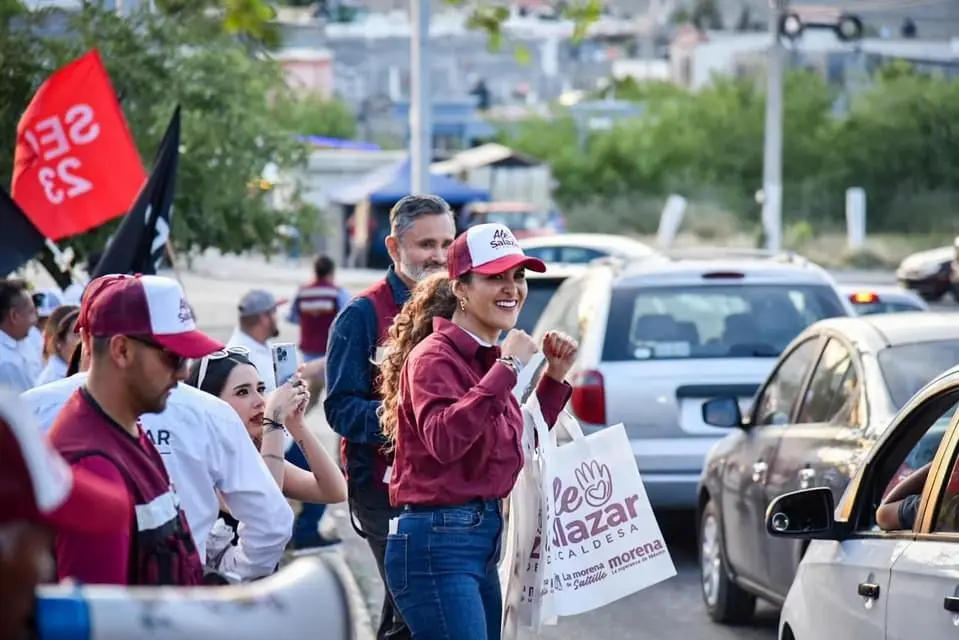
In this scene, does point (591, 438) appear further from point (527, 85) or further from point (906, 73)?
point (527, 85)

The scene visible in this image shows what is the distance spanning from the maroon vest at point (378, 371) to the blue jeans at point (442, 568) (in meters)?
0.91

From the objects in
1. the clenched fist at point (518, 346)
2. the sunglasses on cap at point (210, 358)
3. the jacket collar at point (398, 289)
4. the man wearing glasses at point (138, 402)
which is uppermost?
the man wearing glasses at point (138, 402)

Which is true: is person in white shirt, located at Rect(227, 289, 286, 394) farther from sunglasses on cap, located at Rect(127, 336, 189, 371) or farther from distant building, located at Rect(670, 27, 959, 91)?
distant building, located at Rect(670, 27, 959, 91)

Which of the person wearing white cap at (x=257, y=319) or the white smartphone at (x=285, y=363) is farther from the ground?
the white smartphone at (x=285, y=363)

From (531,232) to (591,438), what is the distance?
42.1 m

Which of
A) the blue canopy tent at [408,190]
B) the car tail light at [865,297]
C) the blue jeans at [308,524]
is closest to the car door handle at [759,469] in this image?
the blue jeans at [308,524]

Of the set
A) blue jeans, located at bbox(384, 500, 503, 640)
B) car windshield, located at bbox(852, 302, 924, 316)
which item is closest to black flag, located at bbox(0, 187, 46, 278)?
blue jeans, located at bbox(384, 500, 503, 640)

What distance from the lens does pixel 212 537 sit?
5.45m

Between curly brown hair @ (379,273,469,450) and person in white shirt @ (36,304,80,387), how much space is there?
3102mm

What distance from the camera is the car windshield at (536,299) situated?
52.1 feet

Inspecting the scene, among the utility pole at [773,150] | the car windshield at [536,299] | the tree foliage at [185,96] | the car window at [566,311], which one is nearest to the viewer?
the car window at [566,311]

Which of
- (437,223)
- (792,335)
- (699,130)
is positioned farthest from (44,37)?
(699,130)

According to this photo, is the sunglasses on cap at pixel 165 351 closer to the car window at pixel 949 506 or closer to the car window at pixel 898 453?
the car window at pixel 949 506

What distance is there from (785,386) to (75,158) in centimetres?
434
